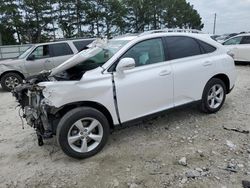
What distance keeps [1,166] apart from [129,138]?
2.00 m

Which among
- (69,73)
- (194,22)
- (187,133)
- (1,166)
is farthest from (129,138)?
(194,22)

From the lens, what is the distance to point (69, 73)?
4051 mm

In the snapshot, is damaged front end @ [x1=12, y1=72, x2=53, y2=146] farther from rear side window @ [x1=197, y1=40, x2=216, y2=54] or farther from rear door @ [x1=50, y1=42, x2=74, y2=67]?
rear door @ [x1=50, y1=42, x2=74, y2=67]

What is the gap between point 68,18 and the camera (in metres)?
32.3

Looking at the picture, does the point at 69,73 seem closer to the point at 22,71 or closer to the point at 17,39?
the point at 22,71

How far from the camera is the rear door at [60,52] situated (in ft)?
31.0

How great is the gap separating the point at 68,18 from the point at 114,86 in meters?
30.7

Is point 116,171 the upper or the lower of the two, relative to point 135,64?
lower

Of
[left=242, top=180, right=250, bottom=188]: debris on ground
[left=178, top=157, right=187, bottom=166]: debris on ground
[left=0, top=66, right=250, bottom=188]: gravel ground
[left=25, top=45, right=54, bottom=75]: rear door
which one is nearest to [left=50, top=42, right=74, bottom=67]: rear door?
[left=25, top=45, right=54, bottom=75]: rear door

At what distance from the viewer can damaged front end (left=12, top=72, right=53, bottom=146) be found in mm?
3691

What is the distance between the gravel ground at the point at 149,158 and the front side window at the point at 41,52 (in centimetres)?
468

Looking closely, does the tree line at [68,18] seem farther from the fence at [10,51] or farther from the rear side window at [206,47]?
the rear side window at [206,47]

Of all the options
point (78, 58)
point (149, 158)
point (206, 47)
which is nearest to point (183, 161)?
point (149, 158)

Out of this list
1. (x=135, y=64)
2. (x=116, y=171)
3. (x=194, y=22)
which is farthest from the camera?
(x=194, y=22)
